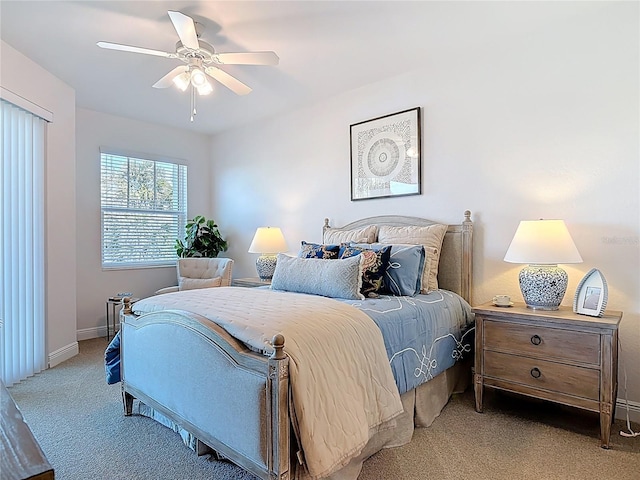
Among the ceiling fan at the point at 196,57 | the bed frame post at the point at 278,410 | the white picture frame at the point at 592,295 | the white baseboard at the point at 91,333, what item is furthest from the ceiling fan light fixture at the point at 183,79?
the white baseboard at the point at 91,333

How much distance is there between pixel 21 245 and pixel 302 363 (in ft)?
9.45

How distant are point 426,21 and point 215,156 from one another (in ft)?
11.9

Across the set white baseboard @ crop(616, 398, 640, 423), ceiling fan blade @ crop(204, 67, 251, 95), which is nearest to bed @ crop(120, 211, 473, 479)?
white baseboard @ crop(616, 398, 640, 423)

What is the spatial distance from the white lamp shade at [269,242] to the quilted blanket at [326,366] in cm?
200

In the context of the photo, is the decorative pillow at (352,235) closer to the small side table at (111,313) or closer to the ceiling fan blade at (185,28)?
the ceiling fan blade at (185,28)

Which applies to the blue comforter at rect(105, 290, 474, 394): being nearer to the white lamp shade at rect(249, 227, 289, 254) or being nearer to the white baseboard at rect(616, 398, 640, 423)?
the white baseboard at rect(616, 398, 640, 423)

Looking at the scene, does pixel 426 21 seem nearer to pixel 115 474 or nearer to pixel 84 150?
pixel 115 474

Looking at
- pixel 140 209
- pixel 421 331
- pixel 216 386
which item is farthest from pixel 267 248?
pixel 216 386

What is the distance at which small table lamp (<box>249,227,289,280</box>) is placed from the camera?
13.4 ft

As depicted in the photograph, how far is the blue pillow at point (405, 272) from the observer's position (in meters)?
2.66

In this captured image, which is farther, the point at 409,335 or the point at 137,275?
the point at 137,275

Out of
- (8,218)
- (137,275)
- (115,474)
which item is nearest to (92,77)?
(8,218)

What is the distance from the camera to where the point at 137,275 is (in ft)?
15.8

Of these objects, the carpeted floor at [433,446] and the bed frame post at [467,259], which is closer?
the carpeted floor at [433,446]
